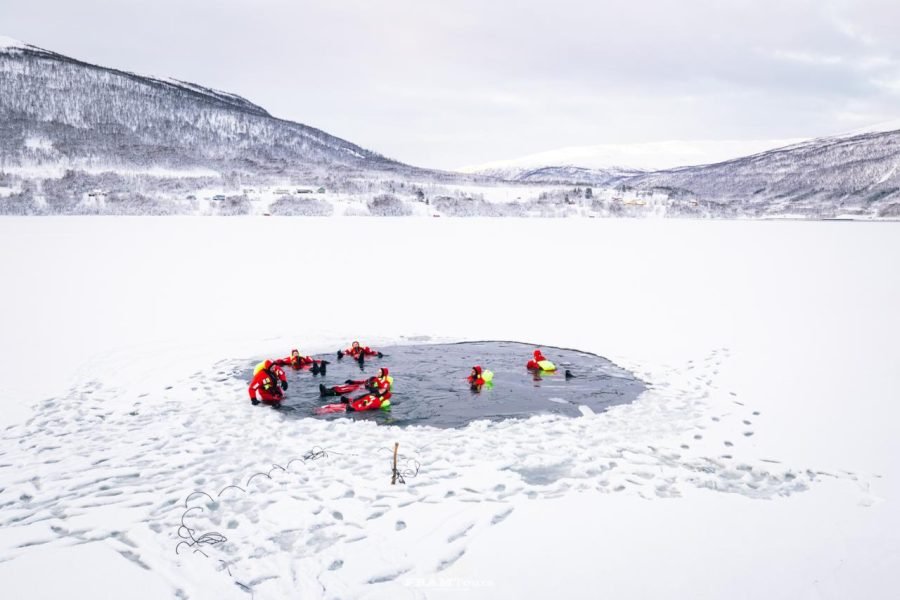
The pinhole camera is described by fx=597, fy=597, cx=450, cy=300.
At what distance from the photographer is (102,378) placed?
8.30 meters

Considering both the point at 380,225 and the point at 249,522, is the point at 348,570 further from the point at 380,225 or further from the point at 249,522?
the point at 380,225

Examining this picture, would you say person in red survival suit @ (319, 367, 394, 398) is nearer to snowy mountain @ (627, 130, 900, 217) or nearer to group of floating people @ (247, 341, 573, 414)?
group of floating people @ (247, 341, 573, 414)

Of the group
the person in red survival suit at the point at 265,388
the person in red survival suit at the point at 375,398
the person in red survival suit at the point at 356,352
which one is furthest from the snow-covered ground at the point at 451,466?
the person in red survival suit at the point at 356,352

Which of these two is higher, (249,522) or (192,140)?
(192,140)

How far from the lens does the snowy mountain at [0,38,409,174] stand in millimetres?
77938

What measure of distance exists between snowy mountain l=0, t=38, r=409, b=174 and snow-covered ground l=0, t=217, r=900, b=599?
76.4 m

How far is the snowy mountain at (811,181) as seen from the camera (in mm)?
91562

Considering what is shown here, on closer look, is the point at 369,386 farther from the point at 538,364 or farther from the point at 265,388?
the point at 538,364

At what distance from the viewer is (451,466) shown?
5.72 m

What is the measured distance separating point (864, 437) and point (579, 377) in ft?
12.2

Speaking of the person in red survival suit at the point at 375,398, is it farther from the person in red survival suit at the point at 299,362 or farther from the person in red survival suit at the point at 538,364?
the person in red survival suit at the point at 538,364

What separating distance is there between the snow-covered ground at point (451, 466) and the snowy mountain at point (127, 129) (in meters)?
76.4

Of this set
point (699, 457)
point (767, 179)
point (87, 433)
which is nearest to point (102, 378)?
point (87, 433)

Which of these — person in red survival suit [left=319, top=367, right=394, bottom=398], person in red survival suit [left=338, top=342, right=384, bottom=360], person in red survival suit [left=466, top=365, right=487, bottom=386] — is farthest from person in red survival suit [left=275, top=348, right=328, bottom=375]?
person in red survival suit [left=466, top=365, right=487, bottom=386]
